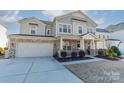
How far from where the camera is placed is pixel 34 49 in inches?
579

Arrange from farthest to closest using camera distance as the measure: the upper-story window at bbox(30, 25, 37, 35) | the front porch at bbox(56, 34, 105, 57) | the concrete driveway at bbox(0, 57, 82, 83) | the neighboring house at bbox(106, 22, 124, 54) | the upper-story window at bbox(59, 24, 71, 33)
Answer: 1. the neighboring house at bbox(106, 22, 124, 54)
2. the upper-story window at bbox(30, 25, 37, 35)
3. the upper-story window at bbox(59, 24, 71, 33)
4. the front porch at bbox(56, 34, 105, 57)
5. the concrete driveway at bbox(0, 57, 82, 83)

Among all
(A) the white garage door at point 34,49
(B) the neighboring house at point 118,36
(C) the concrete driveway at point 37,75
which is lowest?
(C) the concrete driveway at point 37,75

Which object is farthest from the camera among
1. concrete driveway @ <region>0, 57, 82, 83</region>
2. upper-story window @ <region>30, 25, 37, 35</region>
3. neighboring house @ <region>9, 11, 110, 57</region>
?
upper-story window @ <region>30, 25, 37, 35</region>

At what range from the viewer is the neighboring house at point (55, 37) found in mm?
14197

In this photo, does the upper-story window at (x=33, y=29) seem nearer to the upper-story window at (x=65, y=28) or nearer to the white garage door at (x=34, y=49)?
the white garage door at (x=34, y=49)

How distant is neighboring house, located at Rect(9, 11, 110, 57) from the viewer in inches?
559

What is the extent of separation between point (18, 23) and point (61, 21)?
645 cm

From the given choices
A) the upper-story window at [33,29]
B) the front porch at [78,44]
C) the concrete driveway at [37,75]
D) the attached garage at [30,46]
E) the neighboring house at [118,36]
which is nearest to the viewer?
the concrete driveway at [37,75]

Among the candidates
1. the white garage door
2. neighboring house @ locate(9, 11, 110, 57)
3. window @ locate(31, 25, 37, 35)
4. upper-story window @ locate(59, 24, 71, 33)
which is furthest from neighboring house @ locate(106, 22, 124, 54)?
window @ locate(31, 25, 37, 35)

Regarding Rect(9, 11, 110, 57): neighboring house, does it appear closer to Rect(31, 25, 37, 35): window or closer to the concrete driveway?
Rect(31, 25, 37, 35): window

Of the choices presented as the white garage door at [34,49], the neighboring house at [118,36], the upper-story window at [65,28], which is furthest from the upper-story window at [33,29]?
the neighboring house at [118,36]

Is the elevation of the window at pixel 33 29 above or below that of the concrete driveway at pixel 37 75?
above

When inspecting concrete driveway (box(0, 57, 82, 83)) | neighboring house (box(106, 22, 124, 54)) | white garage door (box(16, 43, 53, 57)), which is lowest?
concrete driveway (box(0, 57, 82, 83))
